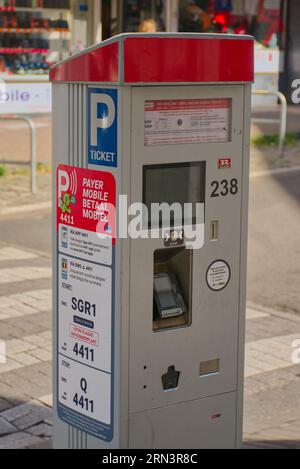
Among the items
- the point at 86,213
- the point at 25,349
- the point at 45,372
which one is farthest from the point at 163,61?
the point at 25,349

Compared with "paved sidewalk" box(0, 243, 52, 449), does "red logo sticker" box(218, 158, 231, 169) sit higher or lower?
higher

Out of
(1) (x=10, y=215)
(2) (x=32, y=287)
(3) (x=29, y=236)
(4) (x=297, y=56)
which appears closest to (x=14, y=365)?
(2) (x=32, y=287)

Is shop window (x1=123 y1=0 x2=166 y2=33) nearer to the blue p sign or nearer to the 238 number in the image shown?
the 238 number

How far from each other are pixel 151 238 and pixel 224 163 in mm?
503

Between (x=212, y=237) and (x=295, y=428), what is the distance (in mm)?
1746

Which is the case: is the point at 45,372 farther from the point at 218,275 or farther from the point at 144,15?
the point at 144,15

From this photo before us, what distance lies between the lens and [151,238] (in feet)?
13.0

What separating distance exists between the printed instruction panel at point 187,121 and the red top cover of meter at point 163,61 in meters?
0.11

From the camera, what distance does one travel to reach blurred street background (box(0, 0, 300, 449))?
228 inches

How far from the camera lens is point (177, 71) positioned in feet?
12.7

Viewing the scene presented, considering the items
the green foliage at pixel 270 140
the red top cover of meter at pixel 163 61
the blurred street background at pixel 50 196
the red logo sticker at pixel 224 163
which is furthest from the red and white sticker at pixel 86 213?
the green foliage at pixel 270 140

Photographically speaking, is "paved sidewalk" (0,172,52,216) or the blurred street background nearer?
the blurred street background

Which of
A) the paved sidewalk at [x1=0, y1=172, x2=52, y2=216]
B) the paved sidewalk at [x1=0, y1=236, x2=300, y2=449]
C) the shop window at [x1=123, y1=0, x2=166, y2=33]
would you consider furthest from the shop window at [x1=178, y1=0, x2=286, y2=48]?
the paved sidewalk at [x1=0, y1=236, x2=300, y2=449]

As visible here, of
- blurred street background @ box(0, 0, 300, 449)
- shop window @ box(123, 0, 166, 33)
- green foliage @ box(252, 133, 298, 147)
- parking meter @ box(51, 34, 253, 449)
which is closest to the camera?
parking meter @ box(51, 34, 253, 449)
